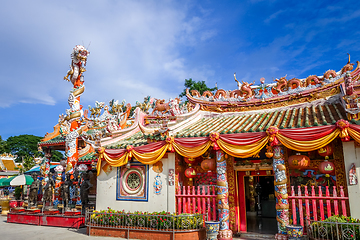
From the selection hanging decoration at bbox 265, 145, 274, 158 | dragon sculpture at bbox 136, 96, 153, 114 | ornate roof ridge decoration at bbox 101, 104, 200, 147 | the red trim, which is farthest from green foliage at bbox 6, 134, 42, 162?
hanging decoration at bbox 265, 145, 274, 158

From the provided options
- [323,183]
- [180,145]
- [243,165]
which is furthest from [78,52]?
[323,183]

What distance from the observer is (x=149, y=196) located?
9.63 metres

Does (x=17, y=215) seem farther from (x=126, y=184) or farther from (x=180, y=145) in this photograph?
(x=180, y=145)

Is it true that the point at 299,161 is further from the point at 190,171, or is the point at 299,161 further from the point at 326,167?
the point at 190,171

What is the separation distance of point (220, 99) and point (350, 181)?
6134 mm

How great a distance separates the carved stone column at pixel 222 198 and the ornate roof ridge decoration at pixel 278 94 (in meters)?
3.53

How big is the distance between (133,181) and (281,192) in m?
5.34

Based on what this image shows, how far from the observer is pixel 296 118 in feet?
29.4

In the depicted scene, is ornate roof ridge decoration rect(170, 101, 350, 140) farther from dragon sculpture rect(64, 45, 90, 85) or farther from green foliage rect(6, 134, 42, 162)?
green foliage rect(6, 134, 42, 162)

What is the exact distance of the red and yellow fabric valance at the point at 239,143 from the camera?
7.24 metres

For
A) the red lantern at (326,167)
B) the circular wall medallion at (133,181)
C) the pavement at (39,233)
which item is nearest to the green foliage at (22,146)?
the pavement at (39,233)

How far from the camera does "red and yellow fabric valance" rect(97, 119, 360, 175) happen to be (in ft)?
23.7

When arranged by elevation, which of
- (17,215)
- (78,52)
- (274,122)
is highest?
(78,52)

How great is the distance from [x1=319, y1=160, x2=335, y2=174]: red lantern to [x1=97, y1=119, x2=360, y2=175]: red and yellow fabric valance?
0.94 m
